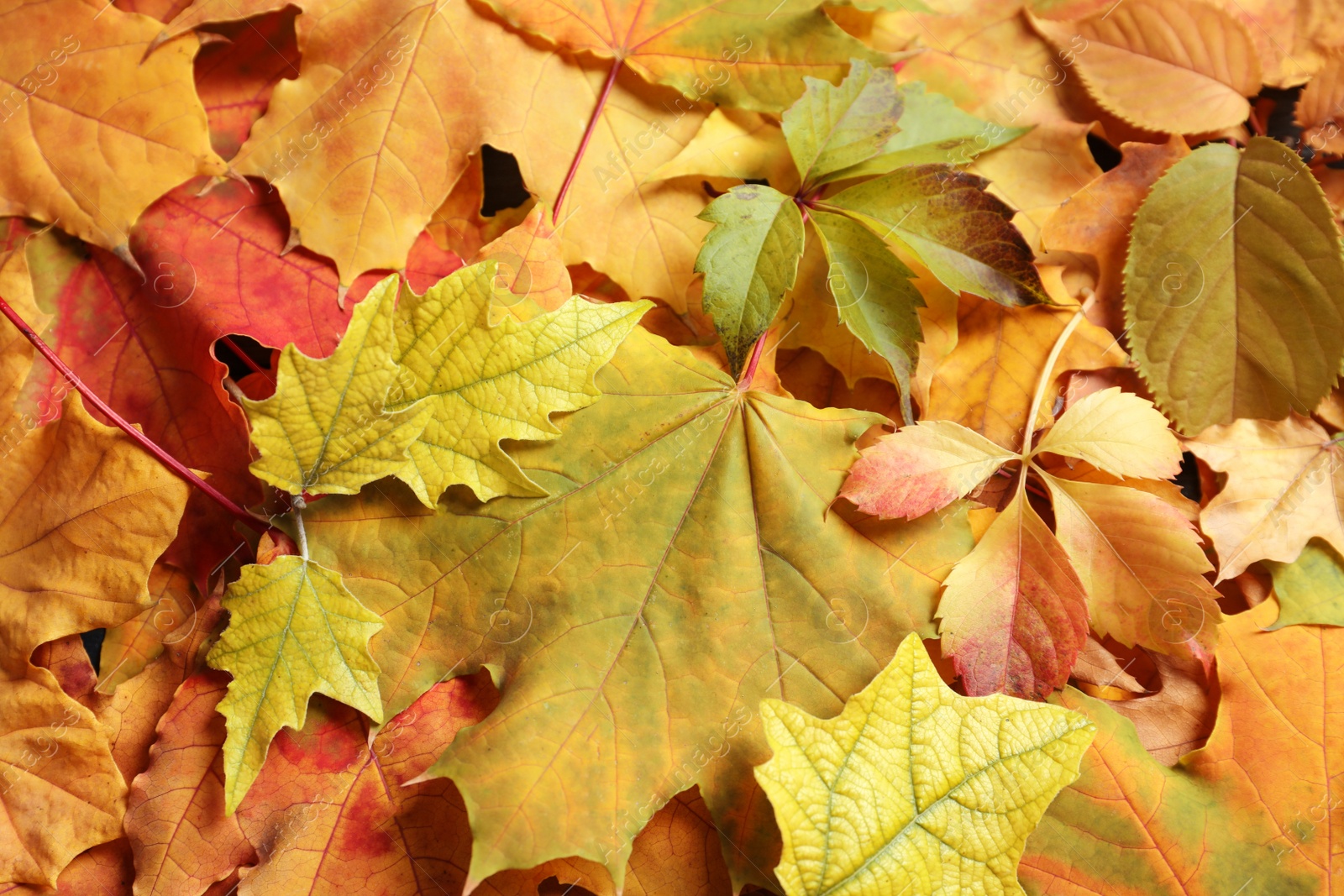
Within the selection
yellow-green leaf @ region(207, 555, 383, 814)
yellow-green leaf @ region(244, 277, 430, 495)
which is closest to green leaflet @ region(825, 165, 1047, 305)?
yellow-green leaf @ region(244, 277, 430, 495)

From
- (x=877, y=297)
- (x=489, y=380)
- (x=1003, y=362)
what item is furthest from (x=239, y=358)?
(x=1003, y=362)

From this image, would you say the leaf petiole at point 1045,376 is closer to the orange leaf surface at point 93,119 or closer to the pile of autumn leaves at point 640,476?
the pile of autumn leaves at point 640,476

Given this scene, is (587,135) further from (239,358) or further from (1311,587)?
(1311,587)

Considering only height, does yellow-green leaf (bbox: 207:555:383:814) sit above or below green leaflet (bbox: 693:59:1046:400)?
below

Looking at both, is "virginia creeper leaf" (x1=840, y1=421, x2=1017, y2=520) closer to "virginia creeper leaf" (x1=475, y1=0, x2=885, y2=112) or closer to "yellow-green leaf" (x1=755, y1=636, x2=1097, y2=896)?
"yellow-green leaf" (x1=755, y1=636, x2=1097, y2=896)

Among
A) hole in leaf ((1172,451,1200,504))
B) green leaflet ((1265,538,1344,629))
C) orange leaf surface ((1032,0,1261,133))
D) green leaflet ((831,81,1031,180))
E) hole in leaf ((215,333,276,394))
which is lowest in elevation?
green leaflet ((1265,538,1344,629))

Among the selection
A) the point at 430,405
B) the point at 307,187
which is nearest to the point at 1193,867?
the point at 430,405

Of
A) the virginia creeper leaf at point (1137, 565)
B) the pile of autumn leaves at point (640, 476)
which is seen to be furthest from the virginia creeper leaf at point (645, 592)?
the virginia creeper leaf at point (1137, 565)

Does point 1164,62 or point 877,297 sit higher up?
point 1164,62
